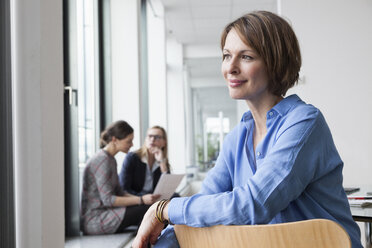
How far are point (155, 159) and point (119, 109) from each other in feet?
2.19

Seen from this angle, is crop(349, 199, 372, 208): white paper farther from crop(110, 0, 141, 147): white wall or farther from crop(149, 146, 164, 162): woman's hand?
crop(110, 0, 141, 147): white wall

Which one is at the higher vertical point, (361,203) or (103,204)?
(361,203)

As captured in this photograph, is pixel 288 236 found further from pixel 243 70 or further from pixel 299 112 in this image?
pixel 243 70

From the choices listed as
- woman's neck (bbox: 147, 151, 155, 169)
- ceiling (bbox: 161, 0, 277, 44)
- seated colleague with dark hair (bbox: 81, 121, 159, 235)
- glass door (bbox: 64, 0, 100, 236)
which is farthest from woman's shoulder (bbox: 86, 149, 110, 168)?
ceiling (bbox: 161, 0, 277, 44)

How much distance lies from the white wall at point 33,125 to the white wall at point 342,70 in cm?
331

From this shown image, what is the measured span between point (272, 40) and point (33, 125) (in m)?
1.08

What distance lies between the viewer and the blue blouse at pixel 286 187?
2.75 ft

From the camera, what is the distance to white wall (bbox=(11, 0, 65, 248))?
5.24ft

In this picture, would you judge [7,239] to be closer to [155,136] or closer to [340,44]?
[155,136]

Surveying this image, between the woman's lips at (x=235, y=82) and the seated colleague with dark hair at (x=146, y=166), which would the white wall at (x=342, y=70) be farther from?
the woman's lips at (x=235, y=82)

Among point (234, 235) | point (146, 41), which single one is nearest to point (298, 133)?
point (234, 235)

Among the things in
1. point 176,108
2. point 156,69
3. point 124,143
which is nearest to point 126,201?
point 124,143

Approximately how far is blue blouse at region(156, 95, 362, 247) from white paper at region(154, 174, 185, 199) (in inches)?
77.8

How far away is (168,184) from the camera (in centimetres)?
309
